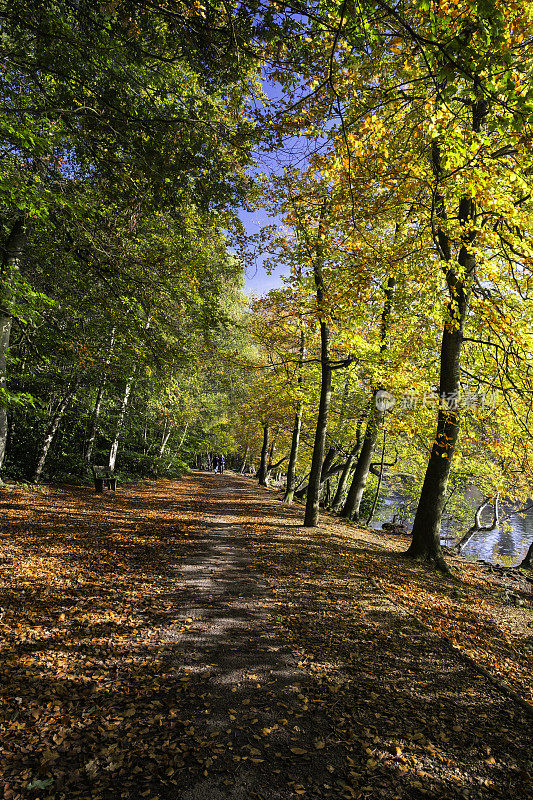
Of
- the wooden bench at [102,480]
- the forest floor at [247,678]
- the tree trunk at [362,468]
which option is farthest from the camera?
the wooden bench at [102,480]

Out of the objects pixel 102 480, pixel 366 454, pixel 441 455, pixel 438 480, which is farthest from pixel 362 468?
pixel 102 480

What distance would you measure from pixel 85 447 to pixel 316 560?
14394 mm

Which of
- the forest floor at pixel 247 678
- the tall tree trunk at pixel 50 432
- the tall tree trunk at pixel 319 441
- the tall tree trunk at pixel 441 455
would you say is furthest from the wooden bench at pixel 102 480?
the tall tree trunk at pixel 441 455

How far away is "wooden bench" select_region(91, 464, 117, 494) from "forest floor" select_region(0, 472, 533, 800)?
236 inches

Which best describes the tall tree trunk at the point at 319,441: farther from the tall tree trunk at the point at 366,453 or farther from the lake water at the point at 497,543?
the lake water at the point at 497,543

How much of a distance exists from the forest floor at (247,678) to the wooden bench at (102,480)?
236 inches

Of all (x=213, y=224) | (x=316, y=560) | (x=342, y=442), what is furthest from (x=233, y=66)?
(x=342, y=442)

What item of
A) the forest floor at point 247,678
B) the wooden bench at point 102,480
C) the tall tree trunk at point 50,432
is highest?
the tall tree trunk at point 50,432

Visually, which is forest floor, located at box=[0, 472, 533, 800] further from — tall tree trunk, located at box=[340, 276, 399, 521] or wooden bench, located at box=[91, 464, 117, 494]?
wooden bench, located at box=[91, 464, 117, 494]

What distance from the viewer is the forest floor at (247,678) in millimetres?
2838

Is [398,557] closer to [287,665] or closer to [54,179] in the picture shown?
[287,665]

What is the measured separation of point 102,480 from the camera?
1420 centimetres

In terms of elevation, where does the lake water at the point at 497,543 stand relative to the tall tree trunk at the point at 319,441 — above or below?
below

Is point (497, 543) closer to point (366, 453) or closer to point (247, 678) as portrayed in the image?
point (366, 453)
